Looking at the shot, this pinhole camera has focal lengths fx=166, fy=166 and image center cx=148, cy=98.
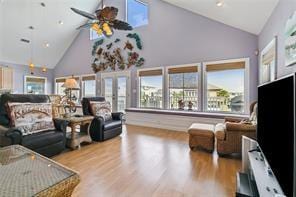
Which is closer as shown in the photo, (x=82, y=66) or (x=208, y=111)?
(x=208, y=111)

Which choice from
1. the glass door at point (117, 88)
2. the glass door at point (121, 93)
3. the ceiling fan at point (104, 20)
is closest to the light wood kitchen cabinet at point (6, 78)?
the glass door at point (117, 88)

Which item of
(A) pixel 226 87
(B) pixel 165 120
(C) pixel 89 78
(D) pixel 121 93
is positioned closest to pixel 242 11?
(A) pixel 226 87

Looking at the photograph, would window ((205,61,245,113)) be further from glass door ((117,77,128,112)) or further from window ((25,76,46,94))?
window ((25,76,46,94))

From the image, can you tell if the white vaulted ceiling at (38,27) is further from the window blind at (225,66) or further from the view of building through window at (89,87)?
the window blind at (225,66)

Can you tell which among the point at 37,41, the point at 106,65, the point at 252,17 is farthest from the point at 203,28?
the point at 37,41

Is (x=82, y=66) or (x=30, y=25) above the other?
(x=30, y=25)

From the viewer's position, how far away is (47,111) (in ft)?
10.2

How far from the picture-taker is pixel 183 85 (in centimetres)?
562

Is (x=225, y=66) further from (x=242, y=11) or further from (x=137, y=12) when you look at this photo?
(x=137, y=12)

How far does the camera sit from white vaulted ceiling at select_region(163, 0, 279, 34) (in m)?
2.94

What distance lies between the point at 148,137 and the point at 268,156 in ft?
10.4

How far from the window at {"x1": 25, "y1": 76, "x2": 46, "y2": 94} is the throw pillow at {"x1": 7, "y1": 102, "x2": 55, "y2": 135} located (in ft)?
24.1

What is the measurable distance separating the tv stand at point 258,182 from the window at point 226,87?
296 centimetres

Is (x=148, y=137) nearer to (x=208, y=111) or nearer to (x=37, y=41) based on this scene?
(x=208, y=111)
